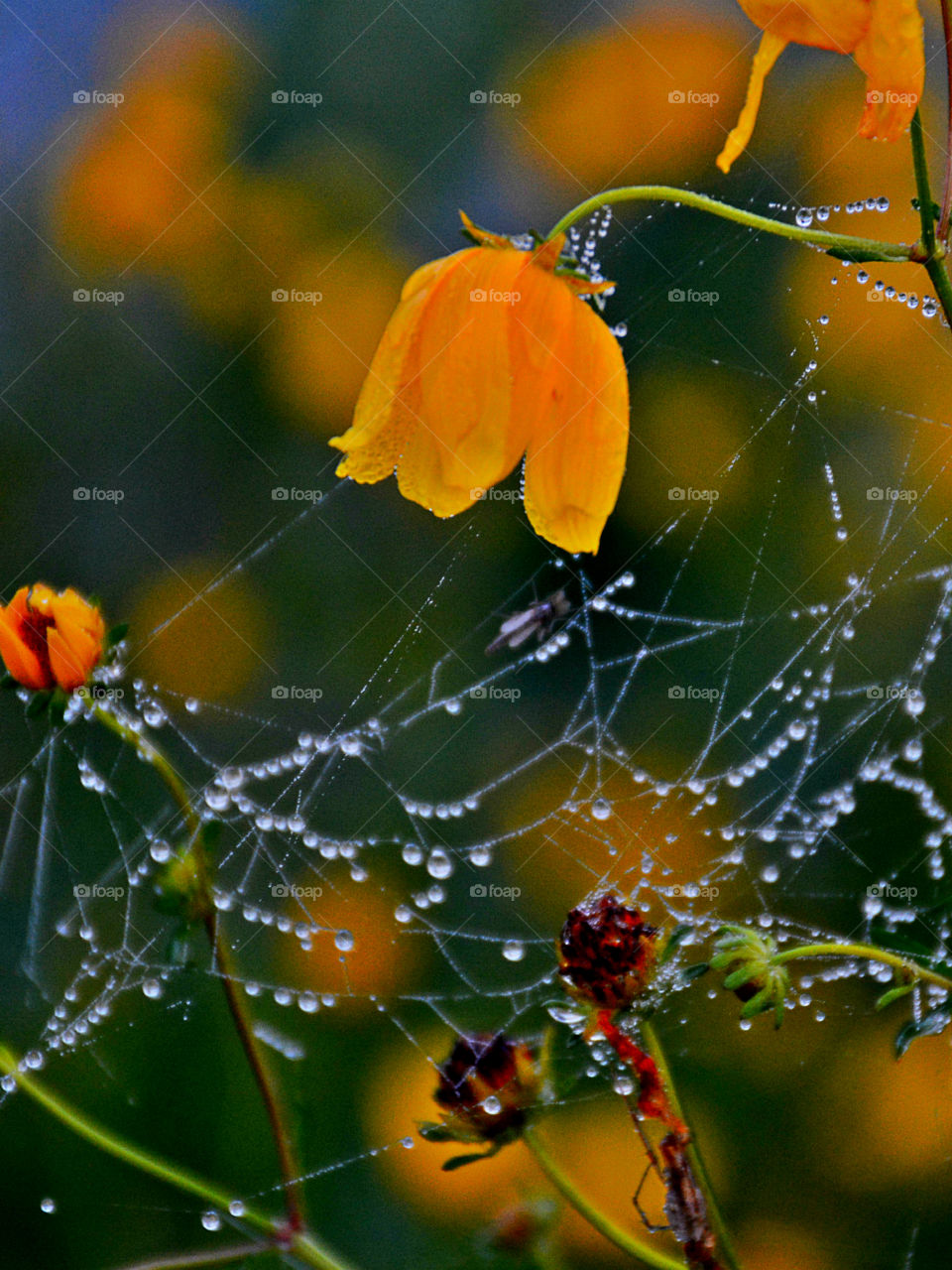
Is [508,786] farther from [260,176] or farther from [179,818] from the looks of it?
[260,176]

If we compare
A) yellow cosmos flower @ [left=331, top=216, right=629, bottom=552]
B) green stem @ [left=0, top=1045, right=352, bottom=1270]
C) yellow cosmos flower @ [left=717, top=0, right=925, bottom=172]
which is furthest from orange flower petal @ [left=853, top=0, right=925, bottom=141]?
green stem @ [left=0, top=1045, right=352, bottom=1270]

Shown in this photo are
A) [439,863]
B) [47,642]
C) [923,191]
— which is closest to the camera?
[923,191]

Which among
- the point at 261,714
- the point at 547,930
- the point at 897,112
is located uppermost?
the point at 897,112

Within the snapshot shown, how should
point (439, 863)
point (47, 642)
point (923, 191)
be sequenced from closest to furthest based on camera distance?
point (923, 191), point (47, 642), point (439, 863)

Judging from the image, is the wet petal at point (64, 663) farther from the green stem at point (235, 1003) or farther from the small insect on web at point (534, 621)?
the small insect on web at point (534, 621)

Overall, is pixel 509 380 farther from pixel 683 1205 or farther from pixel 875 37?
pixel 683 1205

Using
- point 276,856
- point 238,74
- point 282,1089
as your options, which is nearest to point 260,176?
point 238,74

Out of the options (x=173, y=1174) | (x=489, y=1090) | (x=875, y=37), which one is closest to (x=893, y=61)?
(x=875, y=37)

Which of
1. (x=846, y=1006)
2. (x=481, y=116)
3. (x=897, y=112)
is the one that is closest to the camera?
(x=897, y=112)
